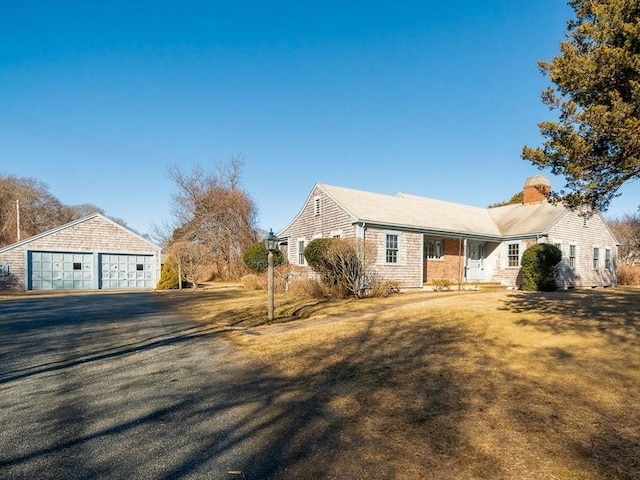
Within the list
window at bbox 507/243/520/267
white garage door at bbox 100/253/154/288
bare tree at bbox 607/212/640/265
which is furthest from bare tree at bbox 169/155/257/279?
bare tree at bbox 607/212/640/265

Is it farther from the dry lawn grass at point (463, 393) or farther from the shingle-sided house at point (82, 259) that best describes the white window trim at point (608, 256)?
the shingle-sided house at point (82, 259)

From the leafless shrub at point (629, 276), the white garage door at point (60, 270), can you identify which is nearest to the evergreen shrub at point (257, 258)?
the white garage door at point (60, 270)

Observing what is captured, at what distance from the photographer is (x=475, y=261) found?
23719 millimetres

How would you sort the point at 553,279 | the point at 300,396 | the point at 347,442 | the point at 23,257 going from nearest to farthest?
the point at 347,442, the point at 300,396, the point at 553,279, the point at 23,257

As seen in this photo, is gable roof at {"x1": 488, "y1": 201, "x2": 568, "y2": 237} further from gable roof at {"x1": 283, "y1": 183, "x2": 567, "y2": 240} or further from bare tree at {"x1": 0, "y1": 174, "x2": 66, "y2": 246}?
bare tree at {"x1": 0, "y1": 174, "x2": 66, "y2": 246}

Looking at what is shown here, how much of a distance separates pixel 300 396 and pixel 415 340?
3.66 m

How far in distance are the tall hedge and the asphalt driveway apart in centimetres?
1619

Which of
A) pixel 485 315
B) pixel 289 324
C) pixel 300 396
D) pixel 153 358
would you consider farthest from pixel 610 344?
pixel 153 358

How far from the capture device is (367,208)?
1997 cm

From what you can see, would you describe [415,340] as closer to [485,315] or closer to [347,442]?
[485,315]

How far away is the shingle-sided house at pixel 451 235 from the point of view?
19.2 metres

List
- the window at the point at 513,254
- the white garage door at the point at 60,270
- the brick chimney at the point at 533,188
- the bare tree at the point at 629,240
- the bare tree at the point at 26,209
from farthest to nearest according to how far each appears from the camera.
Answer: the bare tree at the point at 26,209
the bare tree at the point at 629,240
the brick chimney at the point at 533,188
the white garage door at the point at 60,270
the window at the point at 513,254

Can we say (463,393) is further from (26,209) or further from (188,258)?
(26,209)

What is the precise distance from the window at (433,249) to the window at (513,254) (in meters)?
4.15
